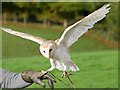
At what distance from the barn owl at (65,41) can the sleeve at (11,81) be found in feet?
1.16

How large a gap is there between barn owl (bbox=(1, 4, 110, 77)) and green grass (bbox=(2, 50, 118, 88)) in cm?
145

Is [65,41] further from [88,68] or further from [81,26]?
[88,68]

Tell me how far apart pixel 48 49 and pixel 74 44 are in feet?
26.5

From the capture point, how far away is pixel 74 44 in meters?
9.66

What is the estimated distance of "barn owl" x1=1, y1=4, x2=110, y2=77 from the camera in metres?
1.65

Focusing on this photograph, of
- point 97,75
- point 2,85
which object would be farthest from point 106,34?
point 2,85

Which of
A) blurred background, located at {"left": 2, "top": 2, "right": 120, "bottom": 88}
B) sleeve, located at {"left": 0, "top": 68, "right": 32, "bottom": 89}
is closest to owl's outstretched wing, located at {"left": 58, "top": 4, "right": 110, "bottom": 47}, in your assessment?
sleeve, located at {"left": 0, "top": 68, "right": 32, "bottom": 89}

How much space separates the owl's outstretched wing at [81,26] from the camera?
1.73 metres

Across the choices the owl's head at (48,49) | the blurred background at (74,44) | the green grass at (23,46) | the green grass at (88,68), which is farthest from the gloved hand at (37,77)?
the green grass at (23,46)

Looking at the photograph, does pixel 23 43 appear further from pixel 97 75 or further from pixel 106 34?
pixel 106 34

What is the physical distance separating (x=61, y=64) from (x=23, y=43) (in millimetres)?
6455

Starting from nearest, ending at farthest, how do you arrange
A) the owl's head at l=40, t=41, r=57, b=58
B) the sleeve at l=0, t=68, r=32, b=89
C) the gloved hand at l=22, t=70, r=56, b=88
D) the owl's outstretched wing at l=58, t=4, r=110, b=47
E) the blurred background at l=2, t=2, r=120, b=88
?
the owl's head at l=40, t=41, r=57, b=58 < the owl's outstretched wing at l=58, t=4, r=110, b=47 < the gloved hand at l=22, t=70, r=56, b=88 < the sleeve at l=0, t=68, r=32, b=89 < the blurred background at l=2, t=2, r=120, b=88

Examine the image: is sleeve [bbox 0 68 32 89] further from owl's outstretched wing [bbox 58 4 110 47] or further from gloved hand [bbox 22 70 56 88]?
owl's outstretched wing [bbox 58 4 110 47]

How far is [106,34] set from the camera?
36.3 feet
